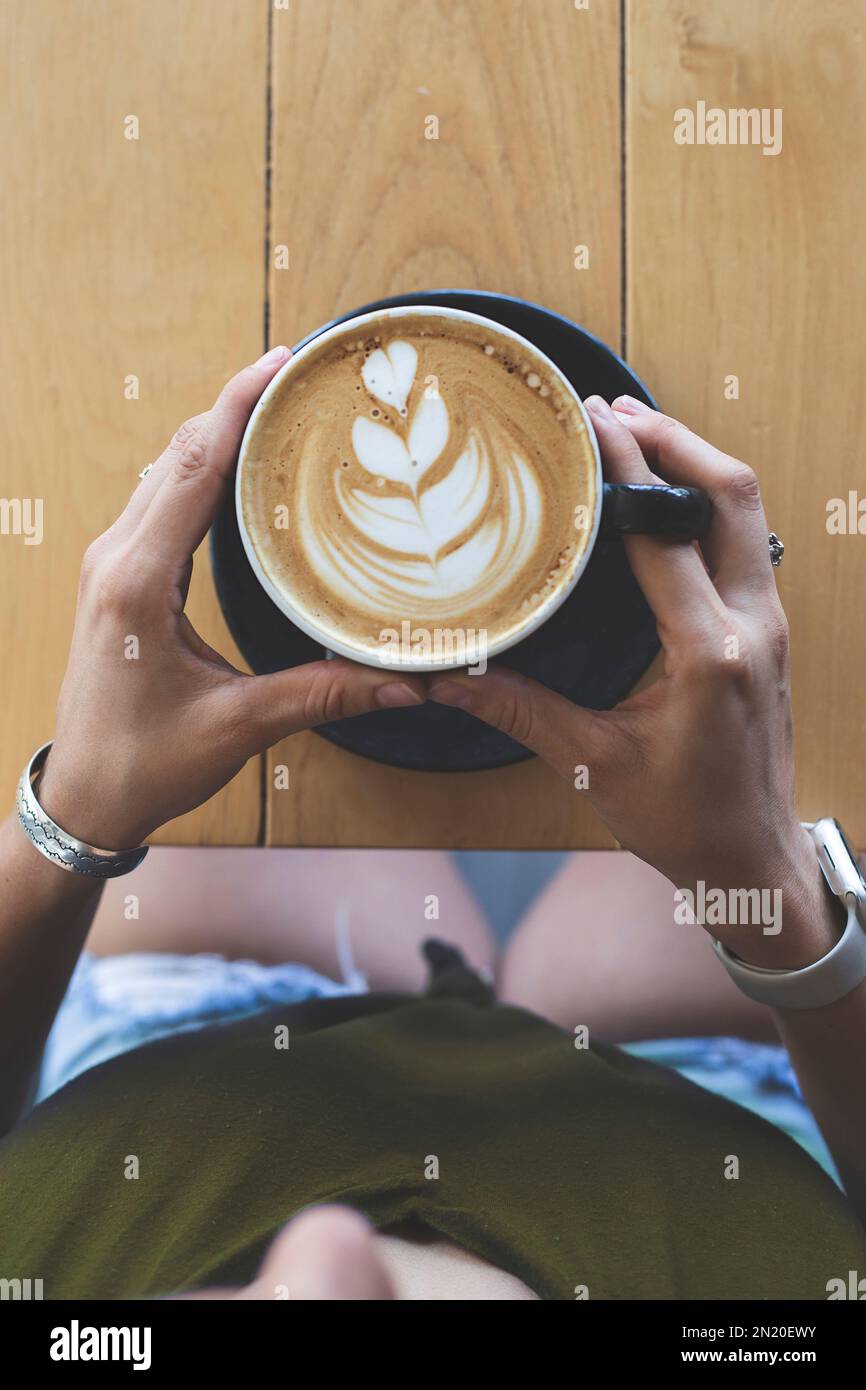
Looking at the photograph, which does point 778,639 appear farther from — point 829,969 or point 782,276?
point 782,276

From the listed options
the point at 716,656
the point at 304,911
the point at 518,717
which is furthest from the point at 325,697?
the point at 304,911

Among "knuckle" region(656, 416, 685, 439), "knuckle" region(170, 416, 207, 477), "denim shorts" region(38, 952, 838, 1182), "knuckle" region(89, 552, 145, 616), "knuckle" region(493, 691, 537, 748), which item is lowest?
"denim shorts" region(38, 952, 838, 1182)

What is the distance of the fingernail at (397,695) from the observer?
559mm

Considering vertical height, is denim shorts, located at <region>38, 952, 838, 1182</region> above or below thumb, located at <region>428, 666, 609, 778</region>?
below

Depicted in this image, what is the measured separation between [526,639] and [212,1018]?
1.37 feet

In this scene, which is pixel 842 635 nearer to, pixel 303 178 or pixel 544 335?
pixel 544 335

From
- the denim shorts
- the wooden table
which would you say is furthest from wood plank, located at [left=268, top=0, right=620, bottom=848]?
the denim shorts

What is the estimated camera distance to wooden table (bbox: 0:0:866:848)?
758 millimetres

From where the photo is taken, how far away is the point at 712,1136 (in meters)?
0.71

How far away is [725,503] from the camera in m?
0.60

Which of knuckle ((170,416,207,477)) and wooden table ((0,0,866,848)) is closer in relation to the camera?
knuckle ((170,416,207,477))

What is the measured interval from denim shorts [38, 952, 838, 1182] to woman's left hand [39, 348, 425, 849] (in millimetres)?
262

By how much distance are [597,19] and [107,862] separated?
28.9 inches

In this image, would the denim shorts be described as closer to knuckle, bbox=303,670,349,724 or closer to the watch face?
the watch face
